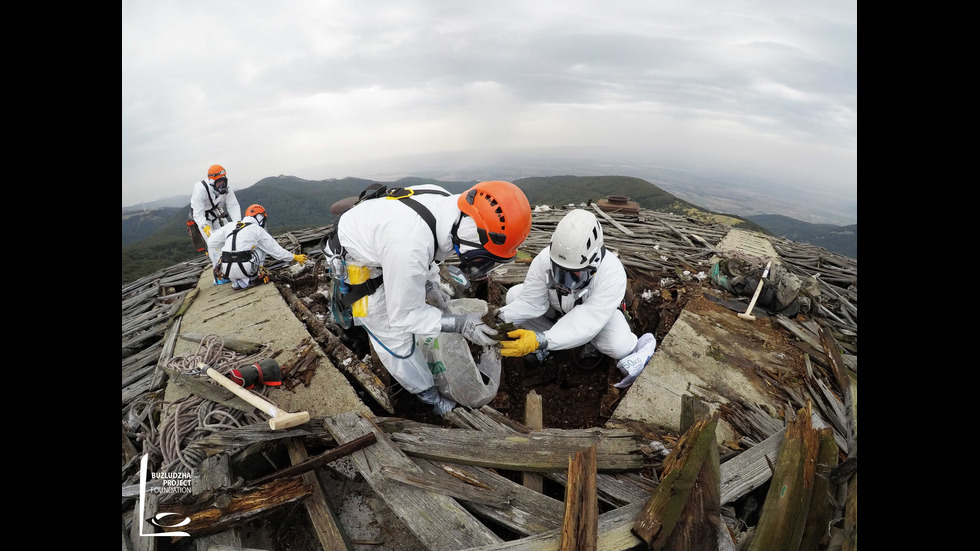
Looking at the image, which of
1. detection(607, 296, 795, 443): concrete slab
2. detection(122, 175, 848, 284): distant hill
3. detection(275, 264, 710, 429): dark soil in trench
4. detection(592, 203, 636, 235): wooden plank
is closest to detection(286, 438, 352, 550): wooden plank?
detection(275, 264, 710, 429): dark soil in trench

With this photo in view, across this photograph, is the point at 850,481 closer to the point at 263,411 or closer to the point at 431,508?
the point at 431,508

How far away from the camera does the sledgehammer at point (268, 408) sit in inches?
124

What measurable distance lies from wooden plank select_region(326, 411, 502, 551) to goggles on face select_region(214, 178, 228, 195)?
810cm

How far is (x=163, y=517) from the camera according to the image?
2.50 meters

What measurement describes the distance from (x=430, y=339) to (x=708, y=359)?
364 centimetres

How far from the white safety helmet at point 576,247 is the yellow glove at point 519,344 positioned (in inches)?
33.4

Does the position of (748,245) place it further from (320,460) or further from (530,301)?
(320,460)

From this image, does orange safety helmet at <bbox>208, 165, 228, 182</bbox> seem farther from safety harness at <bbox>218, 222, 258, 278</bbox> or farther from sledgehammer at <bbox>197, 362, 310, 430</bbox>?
sledgehammer at <bbox>197, 362, 310, 430</bbox>

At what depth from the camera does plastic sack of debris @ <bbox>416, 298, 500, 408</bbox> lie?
4625mm

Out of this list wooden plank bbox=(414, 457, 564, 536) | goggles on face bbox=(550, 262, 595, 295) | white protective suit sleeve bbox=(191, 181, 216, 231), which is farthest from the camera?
white protective suit sleeve bbox=(191, 181, 216, 231)

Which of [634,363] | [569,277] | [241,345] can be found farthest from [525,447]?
[241,345]

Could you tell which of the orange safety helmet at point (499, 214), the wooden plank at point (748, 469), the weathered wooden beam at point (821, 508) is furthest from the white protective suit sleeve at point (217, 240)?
the weathered wooden beam at point (821, 508)

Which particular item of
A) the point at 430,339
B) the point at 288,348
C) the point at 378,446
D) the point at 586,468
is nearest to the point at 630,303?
the point at 430,339

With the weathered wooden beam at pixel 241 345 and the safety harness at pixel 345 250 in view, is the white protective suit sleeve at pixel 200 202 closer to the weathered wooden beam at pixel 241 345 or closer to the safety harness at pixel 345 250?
the weathered wooden beam at pixel 241 345
